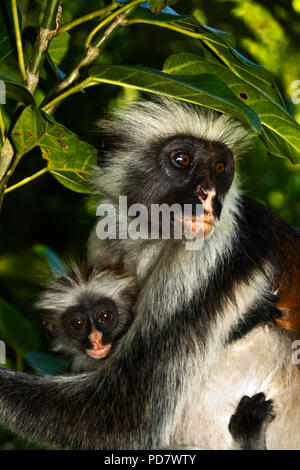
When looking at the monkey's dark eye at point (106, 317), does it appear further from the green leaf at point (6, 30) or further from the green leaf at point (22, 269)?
the green leaf at point (6, 30)

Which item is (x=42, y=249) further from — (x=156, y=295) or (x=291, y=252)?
(x=291, y=252)

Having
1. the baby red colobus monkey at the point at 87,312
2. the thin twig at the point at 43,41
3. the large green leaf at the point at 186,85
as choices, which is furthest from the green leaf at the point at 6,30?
the baby red colobus monkey at the point at 87,312

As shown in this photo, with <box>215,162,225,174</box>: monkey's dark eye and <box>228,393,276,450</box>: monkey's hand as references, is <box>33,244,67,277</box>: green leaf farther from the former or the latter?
<box>228,393,276,450</box>: monkey's hand

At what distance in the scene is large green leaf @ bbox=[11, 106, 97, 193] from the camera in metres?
2.71

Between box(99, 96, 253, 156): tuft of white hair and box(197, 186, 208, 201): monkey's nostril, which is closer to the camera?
box(197, 186, 208, 201): monkey's nostril

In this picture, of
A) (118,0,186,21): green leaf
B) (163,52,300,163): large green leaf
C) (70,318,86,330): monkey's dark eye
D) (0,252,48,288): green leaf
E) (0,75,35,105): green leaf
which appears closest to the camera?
(0,75,35,105): green leaf

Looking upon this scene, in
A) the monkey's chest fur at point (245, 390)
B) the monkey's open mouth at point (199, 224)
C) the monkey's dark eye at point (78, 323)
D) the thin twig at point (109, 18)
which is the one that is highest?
the thin twig at point (109, 18)

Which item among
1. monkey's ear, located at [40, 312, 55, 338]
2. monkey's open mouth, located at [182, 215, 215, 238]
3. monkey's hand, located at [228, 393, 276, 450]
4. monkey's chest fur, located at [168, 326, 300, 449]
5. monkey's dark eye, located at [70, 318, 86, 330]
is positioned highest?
monkey's ear, located at [40, 312, 55, 338]

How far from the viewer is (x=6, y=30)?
9.80ft

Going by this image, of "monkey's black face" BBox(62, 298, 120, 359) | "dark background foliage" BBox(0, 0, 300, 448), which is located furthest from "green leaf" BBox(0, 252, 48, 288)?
"dark background foliage" BBox(0, 0, 300, 448)

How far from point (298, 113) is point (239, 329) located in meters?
4.05

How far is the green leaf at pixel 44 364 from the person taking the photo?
400cm

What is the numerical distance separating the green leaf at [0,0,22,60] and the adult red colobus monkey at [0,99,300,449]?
895 millimetres

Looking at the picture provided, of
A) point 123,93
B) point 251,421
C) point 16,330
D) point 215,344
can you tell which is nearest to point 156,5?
point 215,344
